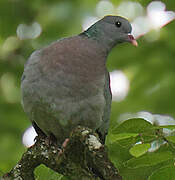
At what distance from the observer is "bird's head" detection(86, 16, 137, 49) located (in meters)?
3.77

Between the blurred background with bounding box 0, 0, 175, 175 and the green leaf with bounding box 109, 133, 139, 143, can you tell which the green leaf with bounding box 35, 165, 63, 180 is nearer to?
the green leaf with bounding box 109, 133, 139, 143

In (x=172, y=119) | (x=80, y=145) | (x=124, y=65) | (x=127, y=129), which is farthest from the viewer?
(x=124, y=65)

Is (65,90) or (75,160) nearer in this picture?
(75,160)

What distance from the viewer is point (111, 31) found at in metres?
3.91

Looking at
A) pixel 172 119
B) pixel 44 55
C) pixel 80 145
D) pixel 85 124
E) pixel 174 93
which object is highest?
pixel 174 93

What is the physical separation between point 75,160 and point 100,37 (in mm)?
1692

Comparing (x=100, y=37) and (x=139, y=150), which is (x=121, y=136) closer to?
(x=139, y=150)

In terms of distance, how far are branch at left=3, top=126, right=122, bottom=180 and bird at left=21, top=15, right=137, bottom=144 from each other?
0.54 meters

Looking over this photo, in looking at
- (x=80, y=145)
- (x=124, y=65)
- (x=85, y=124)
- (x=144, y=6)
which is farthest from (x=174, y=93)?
(x=80, y=145)

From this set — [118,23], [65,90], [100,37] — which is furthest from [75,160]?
[118,23]

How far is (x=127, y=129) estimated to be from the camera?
210 centimetres

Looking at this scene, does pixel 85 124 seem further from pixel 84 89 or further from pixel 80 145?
pixel 80 145

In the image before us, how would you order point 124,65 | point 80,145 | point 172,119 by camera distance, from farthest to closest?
point 124,65
point 172,119
point 80,145

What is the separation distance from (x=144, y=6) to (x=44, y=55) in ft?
7.41
